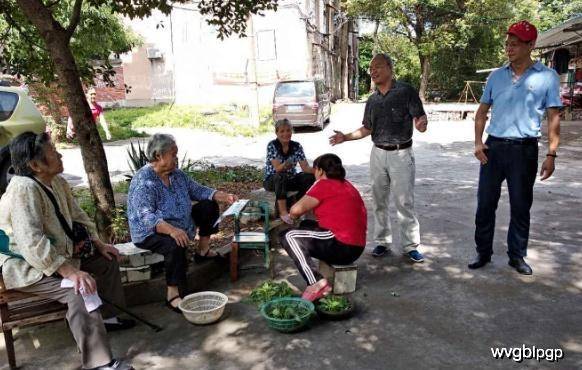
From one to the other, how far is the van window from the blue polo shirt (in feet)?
20.2

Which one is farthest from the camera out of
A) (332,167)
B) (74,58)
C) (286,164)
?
(286,164)

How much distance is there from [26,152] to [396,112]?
10.2 ft

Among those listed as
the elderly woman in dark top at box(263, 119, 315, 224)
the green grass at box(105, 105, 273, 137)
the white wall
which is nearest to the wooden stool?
the elderly woman in dark top at box(263, 119, 315, 224)

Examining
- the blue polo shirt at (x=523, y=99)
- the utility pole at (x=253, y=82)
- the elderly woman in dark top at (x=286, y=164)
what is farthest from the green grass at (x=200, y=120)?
the blue polo shirt at (x=523, y=99)

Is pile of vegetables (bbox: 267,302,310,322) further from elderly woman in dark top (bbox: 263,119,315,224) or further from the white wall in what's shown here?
the white wall

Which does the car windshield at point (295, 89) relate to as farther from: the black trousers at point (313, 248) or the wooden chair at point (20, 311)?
the wooden chair at point (20, 311)

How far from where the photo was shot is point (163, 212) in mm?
3953

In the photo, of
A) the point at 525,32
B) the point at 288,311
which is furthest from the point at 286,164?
the point at 525,32

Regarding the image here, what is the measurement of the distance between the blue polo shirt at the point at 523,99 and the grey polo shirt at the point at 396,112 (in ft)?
2.21

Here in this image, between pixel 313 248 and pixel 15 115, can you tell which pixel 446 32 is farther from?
pixel 313 248

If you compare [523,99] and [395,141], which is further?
[395,141]

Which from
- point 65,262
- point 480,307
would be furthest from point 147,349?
point 480,307

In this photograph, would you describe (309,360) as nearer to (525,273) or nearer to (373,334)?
(373,334)

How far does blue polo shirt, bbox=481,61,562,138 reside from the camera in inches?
156
